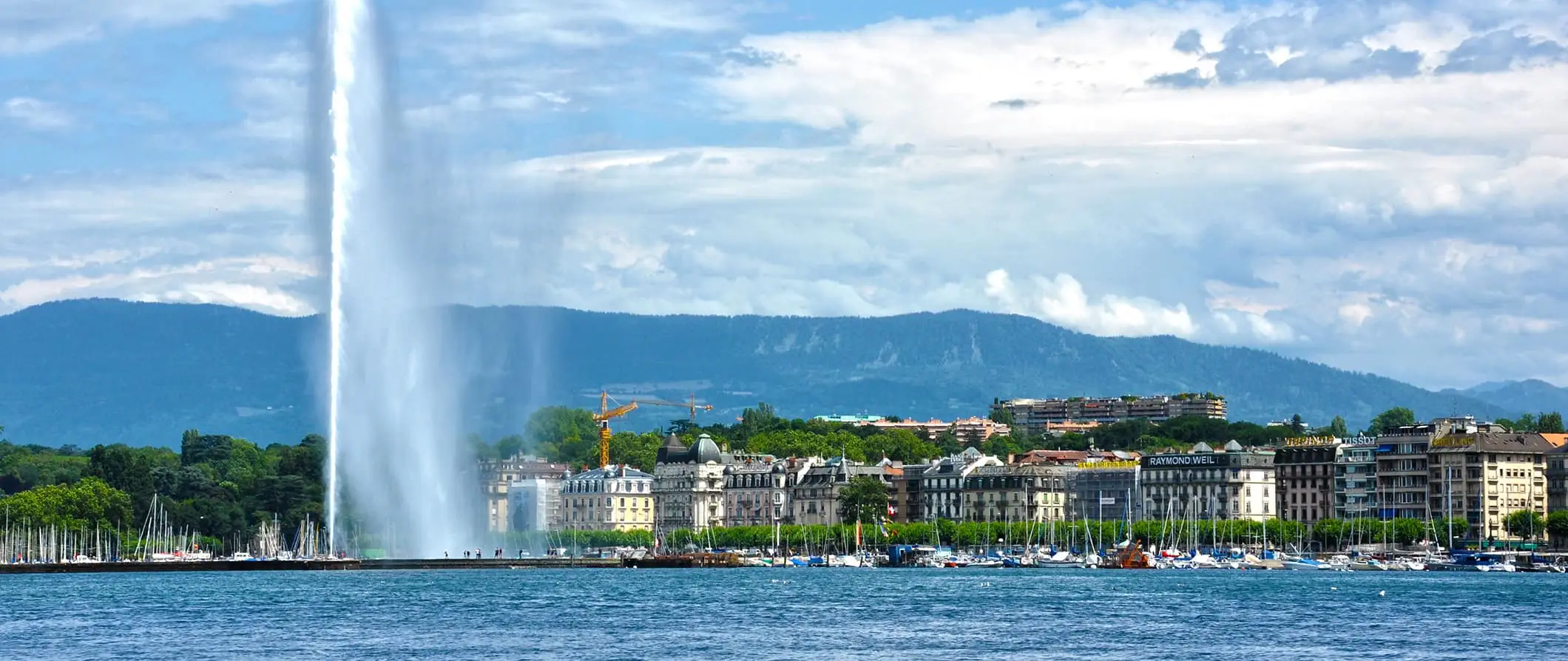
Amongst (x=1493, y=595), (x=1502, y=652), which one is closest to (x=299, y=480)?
(x=1493, y=595)

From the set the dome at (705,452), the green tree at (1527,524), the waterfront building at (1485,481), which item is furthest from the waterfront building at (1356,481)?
the dome at (705,452)

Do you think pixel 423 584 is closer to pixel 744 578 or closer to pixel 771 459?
pixel 744 578

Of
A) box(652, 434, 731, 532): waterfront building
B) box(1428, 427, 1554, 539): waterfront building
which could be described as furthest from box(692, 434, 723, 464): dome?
box(1428, 427, 1554, 539): waterfront building

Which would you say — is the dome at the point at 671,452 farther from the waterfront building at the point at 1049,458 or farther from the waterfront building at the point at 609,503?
the waterfront building at the point at 1049,458

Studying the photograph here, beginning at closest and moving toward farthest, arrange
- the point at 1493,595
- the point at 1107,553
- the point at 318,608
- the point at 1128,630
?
1. the point at 1128,630
2. the point at 318,608
3. the point at 1493,595
4. the point at 1107,553

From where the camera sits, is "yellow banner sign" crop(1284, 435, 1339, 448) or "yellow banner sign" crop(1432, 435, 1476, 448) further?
"yellow banner sign" crop(1284, 435, 1339, 448)

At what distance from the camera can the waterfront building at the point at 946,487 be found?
537ft

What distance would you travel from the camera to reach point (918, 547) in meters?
142

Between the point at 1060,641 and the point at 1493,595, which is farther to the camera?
the point at 1493,595

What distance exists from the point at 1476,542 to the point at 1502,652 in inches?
3172

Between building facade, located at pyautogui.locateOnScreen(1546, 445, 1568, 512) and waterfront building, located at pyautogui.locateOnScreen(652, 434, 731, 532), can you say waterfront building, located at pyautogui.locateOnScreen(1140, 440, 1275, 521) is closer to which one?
building facade, located at pyautogui.locateOnScreen(1546, 445, 1568, 512)

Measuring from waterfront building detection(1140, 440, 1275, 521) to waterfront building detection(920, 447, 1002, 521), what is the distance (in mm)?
14415

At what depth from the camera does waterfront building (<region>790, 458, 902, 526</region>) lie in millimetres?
169125

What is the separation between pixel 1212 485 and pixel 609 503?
5307cm
